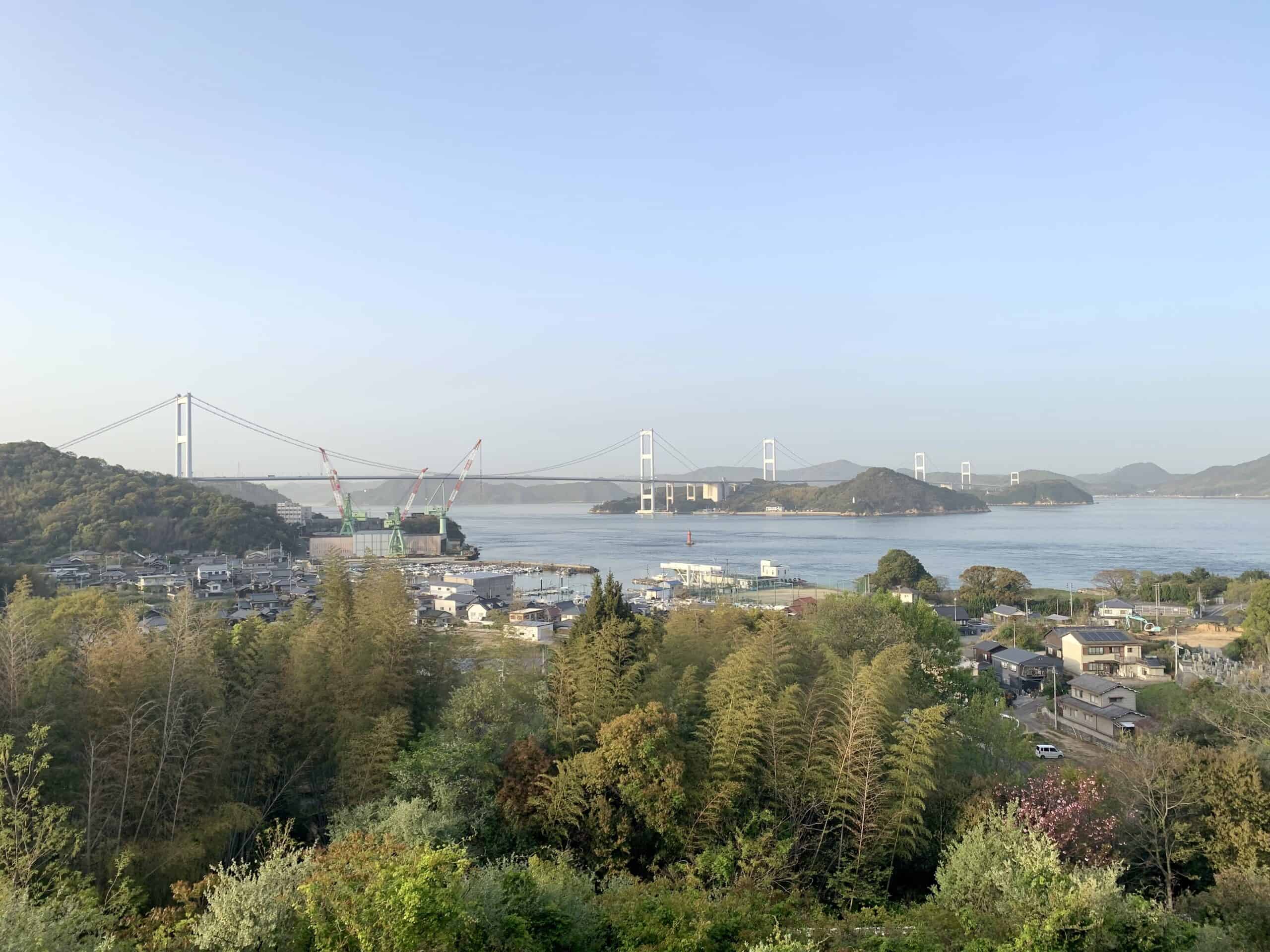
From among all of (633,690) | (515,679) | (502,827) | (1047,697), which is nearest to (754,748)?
(633,690)

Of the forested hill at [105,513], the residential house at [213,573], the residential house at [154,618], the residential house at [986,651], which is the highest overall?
the forested hill at [105,513]

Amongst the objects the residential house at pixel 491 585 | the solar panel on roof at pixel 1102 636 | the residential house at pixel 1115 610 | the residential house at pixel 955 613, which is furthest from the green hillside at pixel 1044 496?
the solar panel on roof at pixel 1102 636

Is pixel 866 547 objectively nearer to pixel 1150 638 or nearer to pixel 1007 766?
pixel 1150 638

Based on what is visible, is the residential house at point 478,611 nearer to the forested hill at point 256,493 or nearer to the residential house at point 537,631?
the residential house at point 537,631

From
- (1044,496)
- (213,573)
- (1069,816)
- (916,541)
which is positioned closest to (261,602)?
(213,573)

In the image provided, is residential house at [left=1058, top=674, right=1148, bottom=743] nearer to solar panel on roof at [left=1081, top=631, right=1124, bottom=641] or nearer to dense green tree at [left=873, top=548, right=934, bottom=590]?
solar panel on roof at [left=1081, top=631, right=1124, bottom=641]
